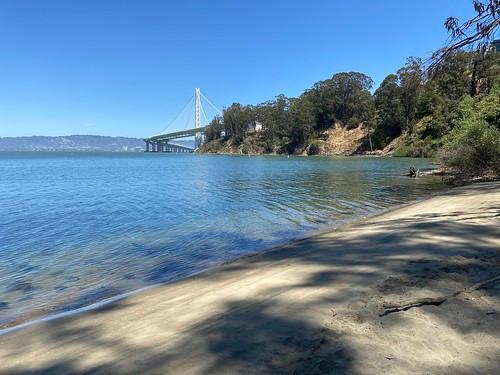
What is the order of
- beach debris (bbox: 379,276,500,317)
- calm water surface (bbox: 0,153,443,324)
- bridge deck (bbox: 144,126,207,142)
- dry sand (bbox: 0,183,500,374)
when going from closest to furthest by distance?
dry sand (bbox: 0,183,500,374)
beach debris (bbox: 379,276,500,317)
calm water surface (bbox: 0,153,443,324)
bridge deck (bbox: 144,126,207,142)

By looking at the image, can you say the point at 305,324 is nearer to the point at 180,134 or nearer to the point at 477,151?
the point at 477,151

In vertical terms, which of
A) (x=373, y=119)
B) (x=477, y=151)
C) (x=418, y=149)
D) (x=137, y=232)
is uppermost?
(x=373, y=119)

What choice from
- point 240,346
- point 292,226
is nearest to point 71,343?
point 240,346

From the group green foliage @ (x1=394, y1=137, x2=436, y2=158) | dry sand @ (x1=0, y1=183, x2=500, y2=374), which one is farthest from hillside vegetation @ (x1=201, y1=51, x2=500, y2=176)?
dry sand @ (x1=0, y1=183, x2=500, y2=374)

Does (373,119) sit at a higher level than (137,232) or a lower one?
higher

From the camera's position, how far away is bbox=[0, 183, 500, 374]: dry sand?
3373 mm

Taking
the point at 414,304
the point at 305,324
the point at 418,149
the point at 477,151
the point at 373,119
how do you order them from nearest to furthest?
the point at 305,324 → the point at 414,304 → the point at 477,151 → the point at 418,149 → the point at 373,119

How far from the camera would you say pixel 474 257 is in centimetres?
622

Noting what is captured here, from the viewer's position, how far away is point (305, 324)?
407 centimetres

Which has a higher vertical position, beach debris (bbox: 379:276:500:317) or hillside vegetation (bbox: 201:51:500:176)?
hillside vegetation (bbox: 201:51:500:176)

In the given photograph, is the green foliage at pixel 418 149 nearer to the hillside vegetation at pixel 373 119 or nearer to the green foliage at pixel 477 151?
the hillside vegetation at pixel 373 119

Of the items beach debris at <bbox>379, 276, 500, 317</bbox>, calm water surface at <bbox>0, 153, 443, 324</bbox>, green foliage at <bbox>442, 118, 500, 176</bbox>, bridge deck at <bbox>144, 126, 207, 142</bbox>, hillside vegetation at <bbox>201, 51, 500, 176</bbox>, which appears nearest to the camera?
beach debris at <bbox>379, 276, 500, 317</bbox>

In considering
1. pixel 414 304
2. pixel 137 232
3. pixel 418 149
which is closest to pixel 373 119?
pixel 418 149

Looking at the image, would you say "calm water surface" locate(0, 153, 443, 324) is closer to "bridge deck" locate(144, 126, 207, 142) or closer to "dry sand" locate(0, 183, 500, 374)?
"dry sand" locate(0, 183, 500, 374)
